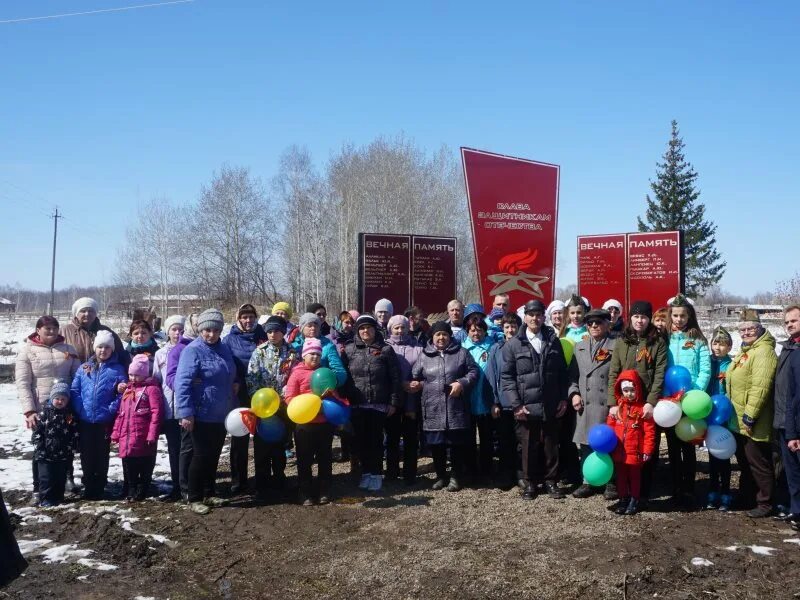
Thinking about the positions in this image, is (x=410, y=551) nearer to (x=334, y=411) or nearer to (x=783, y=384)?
(x=334, y=411)

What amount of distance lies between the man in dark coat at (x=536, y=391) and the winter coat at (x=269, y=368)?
2.13 metres

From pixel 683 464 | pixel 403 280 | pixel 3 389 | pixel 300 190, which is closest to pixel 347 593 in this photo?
pixel 683 464

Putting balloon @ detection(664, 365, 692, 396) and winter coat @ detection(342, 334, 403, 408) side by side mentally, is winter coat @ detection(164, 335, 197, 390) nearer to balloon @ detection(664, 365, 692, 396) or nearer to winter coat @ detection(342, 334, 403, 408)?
winter coat @ detection(342, 334, 403, 408)

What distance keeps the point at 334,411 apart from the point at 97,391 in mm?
2302

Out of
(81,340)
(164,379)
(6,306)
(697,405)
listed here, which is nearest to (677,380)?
(697,405)

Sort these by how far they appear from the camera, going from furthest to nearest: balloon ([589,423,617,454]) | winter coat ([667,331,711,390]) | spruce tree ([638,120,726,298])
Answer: spruce tree ([638,120,726,298]), winter coat ([667,331,711,390]), balloon ([589,423,617,454])

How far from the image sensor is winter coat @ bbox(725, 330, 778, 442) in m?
5.49

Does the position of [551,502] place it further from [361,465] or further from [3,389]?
[3,389]

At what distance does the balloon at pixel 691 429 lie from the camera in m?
5.70

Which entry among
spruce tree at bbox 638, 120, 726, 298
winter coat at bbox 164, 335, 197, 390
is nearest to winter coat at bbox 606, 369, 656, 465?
winter coat at bbox 164, 335, 197, 390

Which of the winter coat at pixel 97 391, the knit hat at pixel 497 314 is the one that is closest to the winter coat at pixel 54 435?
the winter coat at pixel 97 391

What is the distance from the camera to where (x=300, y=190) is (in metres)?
34.7

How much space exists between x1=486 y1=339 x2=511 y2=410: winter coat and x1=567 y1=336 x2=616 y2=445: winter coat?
64cm

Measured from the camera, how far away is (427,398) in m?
6.66
